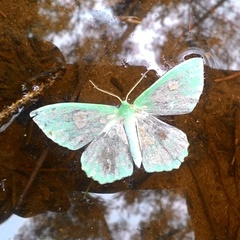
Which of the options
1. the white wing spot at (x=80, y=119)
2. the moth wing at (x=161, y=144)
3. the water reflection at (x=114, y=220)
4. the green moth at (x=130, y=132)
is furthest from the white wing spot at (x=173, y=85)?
the water reflection at (x=114, y=220)

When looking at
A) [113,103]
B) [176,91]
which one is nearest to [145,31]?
[113,103]

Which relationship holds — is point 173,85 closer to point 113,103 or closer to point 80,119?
point 80,119

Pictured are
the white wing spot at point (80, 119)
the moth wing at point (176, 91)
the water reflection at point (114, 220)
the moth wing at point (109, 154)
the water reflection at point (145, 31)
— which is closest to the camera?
the moth wing at point (176, 91)

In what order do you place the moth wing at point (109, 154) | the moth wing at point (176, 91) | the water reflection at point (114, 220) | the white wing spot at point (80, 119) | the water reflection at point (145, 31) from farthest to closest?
the water reflection at point (145, 31)
the water reflection at point (114, 220)
the moth wing at point (109, 154)
the white wing spot at point (80, 119)
the moth wing at point (176, 91)

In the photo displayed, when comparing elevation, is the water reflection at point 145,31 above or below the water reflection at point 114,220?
above

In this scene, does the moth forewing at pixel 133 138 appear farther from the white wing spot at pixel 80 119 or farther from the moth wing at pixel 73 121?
the white wing spot at pixel 80 119

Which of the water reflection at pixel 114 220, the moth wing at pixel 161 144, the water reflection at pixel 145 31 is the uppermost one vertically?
the water reflection at pixel 145 31
